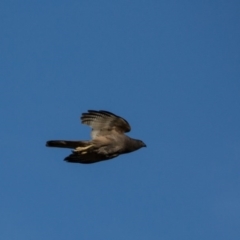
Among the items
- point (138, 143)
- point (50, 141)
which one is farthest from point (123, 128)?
point (50, 141)

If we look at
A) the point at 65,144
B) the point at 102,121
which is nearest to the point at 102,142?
the point at 102,121

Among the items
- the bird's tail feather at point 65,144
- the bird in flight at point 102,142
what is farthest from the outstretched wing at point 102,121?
the bird's tail feather at point 65,144

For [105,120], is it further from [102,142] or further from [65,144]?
[65,144]

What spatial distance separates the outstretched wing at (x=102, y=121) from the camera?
23625 millimetres

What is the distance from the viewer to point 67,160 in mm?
23094

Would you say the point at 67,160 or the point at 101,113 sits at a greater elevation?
the point at 101,113

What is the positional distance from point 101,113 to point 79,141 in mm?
1084

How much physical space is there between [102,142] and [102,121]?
0.81 m

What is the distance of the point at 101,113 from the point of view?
77.3 feet

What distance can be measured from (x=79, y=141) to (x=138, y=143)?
1.99 metres

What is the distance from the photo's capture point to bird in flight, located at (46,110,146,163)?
23.0 metres

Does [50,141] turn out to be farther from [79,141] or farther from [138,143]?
[138,143]

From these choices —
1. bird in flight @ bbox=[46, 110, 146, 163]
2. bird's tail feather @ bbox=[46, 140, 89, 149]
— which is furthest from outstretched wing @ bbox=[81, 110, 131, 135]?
bird's tail feather @ bbox=[46, 140, 89, 149]

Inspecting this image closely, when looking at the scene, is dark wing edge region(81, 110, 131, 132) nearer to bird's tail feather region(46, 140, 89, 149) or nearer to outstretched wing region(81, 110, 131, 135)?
outstretched wing region(81, 110, 131, 135)
